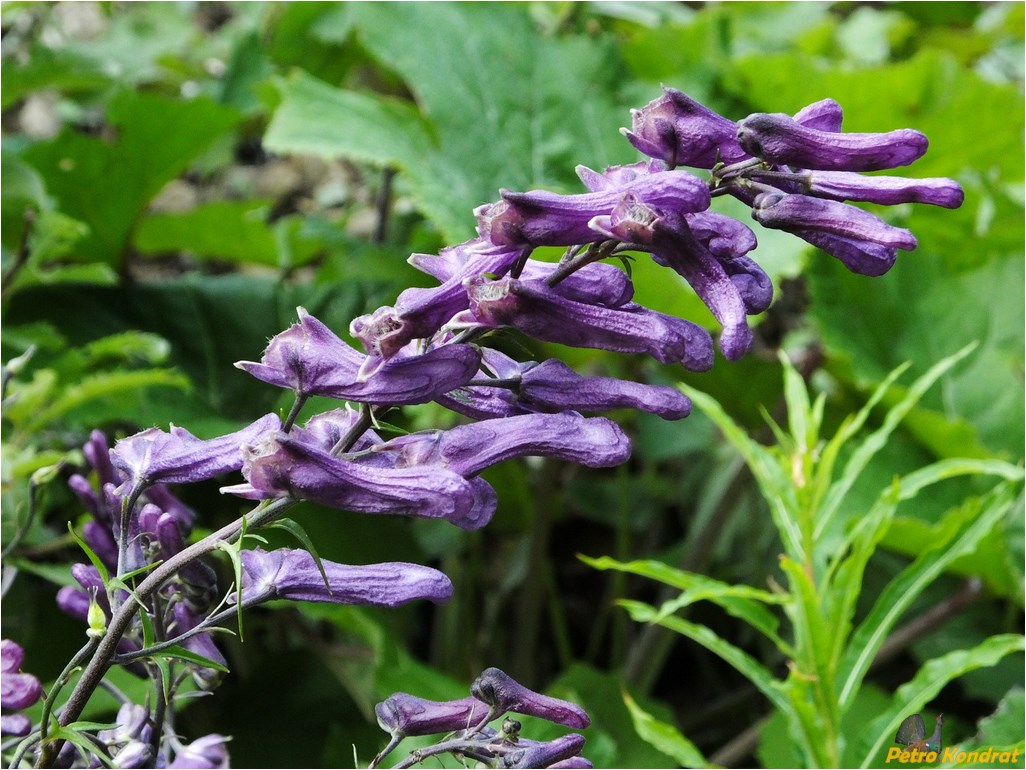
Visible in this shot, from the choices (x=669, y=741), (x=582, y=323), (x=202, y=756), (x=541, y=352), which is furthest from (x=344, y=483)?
(x=541, y=352)

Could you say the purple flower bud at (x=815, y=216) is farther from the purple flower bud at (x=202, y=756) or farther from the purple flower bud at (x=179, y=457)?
the purple flower bud at (x=202, y=756)

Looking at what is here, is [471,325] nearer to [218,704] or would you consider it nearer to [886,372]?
[218,704]

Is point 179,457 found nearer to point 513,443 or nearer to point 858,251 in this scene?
point 513,443

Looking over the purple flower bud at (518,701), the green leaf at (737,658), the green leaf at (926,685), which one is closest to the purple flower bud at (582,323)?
the purple flower bud at (518,701)

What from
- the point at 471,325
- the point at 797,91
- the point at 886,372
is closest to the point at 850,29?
the point at 797,91

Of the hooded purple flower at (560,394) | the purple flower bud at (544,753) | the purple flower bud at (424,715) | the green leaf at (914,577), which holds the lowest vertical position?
the green leaf at (914,577)

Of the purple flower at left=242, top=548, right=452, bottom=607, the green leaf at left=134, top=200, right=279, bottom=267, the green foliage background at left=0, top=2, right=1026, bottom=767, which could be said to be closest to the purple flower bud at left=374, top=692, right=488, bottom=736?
the purple flower at left=242, top=548, right=452, bottom=607
